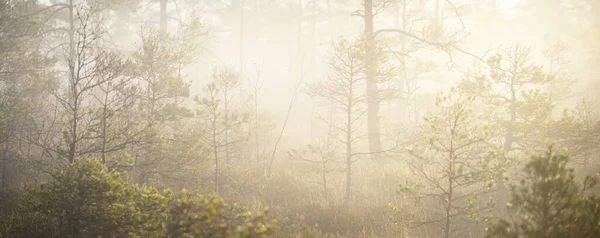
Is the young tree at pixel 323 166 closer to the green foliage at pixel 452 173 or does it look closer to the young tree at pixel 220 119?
the young tree at pixel 220 119

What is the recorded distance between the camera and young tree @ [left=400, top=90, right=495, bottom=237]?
16.6ft

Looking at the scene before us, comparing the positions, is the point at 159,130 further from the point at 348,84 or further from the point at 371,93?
the point at 371,93

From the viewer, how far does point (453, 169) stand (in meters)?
5.43

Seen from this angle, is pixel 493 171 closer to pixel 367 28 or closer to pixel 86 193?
pixel 86 193

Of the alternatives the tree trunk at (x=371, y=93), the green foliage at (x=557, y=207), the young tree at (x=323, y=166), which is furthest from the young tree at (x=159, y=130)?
the green foliage at (x=557, y=207)

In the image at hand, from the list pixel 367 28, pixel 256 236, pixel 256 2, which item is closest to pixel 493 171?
pixel 256 236

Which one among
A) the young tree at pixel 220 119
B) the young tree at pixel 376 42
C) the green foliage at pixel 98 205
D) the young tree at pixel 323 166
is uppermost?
the young tree at pixel 376 42

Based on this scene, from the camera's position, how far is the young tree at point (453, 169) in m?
5.06

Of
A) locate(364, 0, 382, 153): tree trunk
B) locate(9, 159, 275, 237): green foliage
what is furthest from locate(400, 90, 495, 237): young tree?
locate(9, 159, 275, 237): green foliage

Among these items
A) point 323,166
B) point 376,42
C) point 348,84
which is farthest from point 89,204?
point 376,42

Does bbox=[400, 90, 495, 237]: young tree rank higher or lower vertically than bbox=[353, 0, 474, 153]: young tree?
lower

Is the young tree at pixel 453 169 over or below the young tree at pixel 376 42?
below

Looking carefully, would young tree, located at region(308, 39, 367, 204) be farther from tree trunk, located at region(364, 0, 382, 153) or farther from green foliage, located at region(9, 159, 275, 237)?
green foliage, located at region(9, 159, 275, 237)

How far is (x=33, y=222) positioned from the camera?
4.80m
